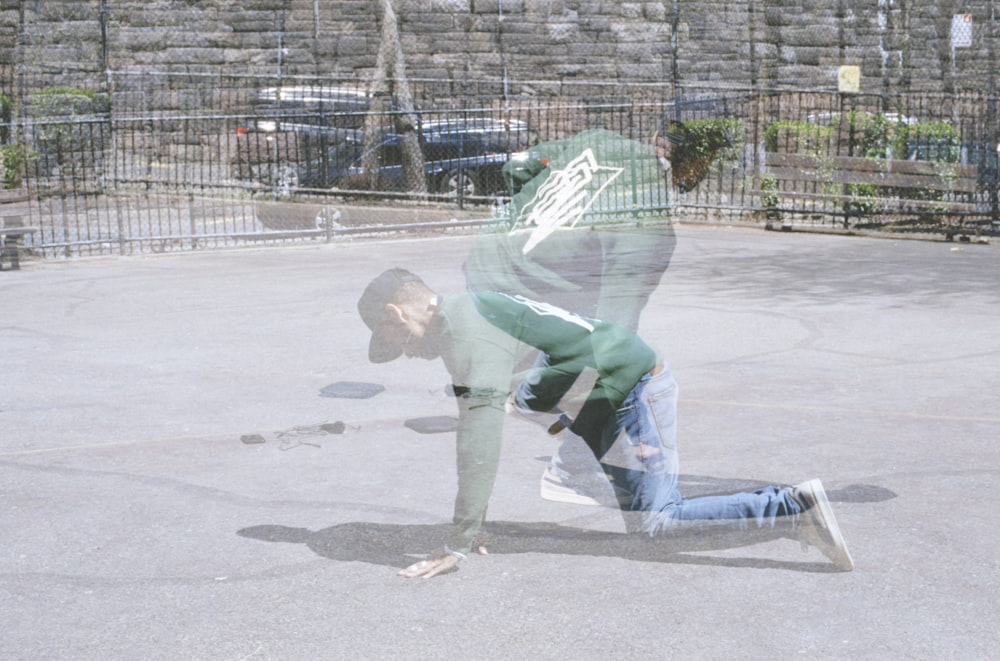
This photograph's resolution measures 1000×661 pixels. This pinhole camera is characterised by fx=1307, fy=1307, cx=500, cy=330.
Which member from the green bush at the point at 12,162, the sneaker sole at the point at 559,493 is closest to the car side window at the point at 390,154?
the green bush at the point at 12,162

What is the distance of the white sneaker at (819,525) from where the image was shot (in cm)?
468

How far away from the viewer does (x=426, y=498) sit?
19.1ft

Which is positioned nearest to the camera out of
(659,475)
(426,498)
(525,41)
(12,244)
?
(659,475)

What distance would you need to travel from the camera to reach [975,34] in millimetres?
32156

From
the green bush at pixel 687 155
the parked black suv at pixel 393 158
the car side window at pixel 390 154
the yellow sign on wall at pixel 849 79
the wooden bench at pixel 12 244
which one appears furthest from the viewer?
the yellow sign on wall at pixel 849 79

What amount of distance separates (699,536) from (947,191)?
43.4 feet

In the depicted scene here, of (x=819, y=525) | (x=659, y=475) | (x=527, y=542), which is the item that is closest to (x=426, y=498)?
(x=527, y=542)

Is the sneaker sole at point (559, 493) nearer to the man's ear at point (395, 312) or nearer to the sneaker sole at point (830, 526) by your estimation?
the sneaker sole at point (830, 526)

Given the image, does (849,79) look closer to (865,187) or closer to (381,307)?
(865,187)

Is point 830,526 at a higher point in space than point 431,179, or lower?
lower

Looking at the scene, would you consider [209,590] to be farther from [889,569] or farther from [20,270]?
[20,270]

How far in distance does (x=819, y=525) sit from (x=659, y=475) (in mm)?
598

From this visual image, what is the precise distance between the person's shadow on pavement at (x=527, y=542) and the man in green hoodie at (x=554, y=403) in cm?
13

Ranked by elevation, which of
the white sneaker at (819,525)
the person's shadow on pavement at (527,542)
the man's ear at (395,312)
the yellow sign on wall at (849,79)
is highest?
the yellow sign on wall at (849,79)
